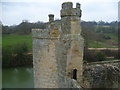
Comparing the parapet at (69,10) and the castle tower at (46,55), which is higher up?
the parapet at (69,10)

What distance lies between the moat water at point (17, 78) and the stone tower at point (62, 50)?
8730mm

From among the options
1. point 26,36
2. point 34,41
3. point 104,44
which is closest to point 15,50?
point 26,36

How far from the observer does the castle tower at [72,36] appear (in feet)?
15.2

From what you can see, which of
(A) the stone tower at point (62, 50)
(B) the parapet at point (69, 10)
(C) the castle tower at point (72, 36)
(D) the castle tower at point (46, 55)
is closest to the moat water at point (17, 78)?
(D) the castle tower at point (46, 55)

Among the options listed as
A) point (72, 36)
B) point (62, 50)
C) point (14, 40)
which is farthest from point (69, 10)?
point (14, 40)

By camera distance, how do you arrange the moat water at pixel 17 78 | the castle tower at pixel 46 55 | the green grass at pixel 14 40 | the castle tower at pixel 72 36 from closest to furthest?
the castle tower at pixel 72 36, the castle tower at pixel 46 55, the moat water at pixel 17 78, the green grass at pixel 14 40

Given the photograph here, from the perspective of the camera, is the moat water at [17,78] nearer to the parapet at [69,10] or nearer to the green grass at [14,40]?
the green grass at [14,40]

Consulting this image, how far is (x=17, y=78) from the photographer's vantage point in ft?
52.0

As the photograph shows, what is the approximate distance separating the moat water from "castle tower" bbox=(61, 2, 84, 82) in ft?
30.0

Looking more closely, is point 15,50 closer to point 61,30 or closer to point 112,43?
point 112,43

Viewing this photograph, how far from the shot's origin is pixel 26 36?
27.3 meters

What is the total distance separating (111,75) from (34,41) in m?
2.67

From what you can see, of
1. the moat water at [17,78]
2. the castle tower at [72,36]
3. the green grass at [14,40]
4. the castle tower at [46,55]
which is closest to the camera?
the castle tower at [72,36]

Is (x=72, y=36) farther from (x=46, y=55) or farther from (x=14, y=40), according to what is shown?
(x=14, y=40)
